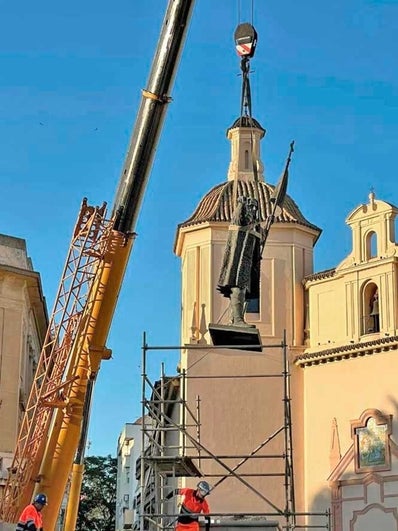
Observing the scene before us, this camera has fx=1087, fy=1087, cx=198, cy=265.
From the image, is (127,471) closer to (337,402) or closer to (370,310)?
(337,402)

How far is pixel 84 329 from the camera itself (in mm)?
17453

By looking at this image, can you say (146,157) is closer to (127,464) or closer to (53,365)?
(53,365)

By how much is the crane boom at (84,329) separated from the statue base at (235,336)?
99.7 inches

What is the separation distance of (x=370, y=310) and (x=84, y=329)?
56.9 ft

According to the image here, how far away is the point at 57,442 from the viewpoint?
56.8 feet

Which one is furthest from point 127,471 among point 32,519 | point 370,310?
point 32,519

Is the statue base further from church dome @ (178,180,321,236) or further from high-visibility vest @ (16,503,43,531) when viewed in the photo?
church dome @ (178,180,321,236)

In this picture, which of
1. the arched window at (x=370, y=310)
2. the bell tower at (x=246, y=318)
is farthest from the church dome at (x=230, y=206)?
the arched window at (x=370, y=310)

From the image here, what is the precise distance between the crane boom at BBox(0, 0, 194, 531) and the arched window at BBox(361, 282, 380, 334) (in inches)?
651

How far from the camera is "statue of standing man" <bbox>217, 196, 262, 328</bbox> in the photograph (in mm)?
15797

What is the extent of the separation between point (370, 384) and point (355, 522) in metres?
4.05

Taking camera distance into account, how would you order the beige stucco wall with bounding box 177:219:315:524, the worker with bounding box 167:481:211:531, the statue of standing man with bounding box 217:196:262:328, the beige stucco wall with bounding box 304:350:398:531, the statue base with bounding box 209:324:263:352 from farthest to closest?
the beige stucco wall with bounding box 177:219:315:524
the beige stucco wall with bounding box 304:350:398:531
the statue of standing man with bounding box 217:196:262:328
the statue base with bounding box 209:324:263:352
the worker with bounding box 167:481:211:531

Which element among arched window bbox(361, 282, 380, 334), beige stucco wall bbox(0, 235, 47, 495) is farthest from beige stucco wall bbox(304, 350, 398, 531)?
beige stucco wall bbox(0, 235, 47, 495)

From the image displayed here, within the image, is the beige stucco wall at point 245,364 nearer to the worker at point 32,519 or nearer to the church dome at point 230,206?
the church dome at point 230,206
